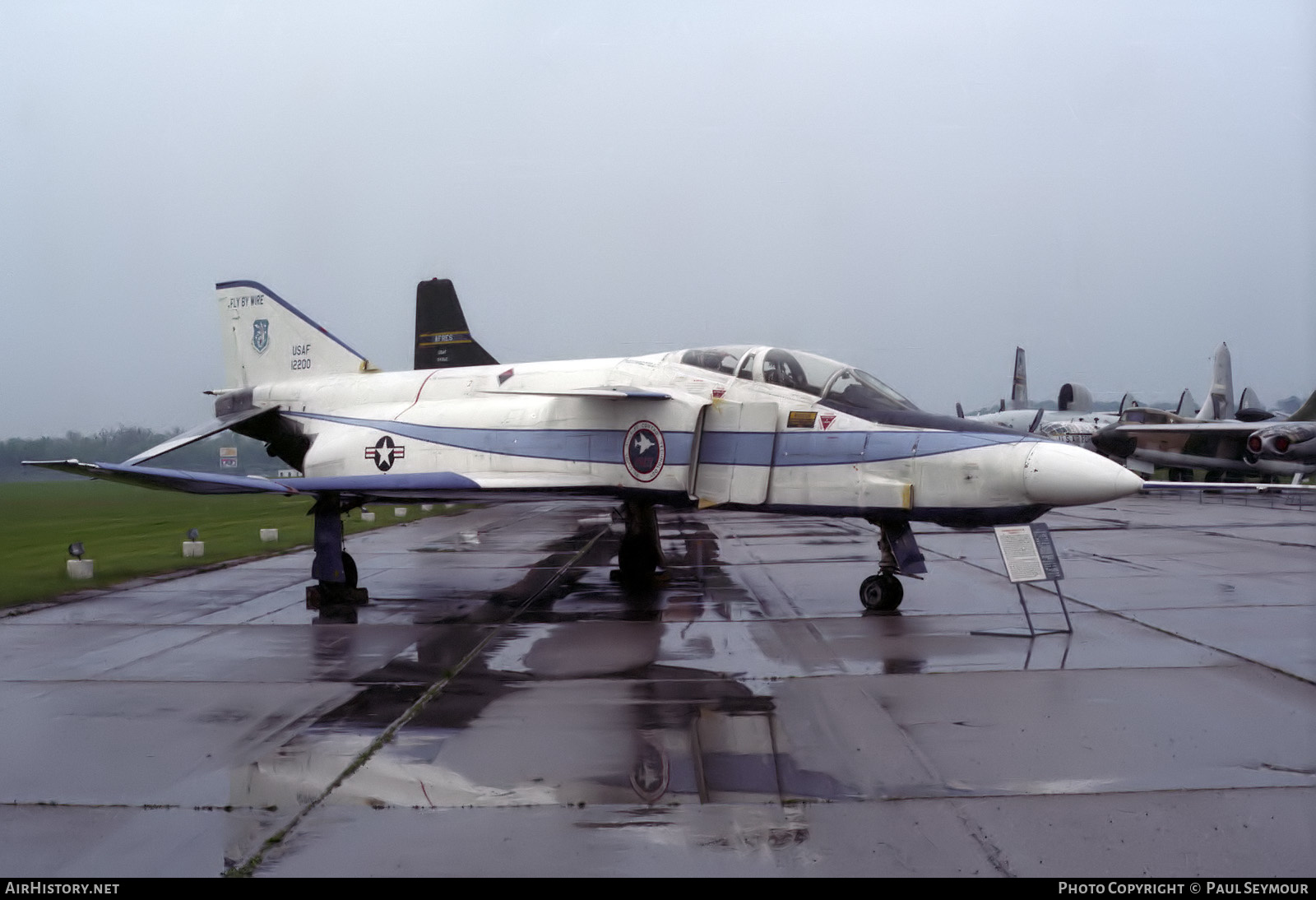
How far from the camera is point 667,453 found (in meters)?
10.6

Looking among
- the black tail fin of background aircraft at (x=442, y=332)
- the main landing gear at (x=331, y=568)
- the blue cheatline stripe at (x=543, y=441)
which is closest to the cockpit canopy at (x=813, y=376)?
the blue cheatline stripe at (x=543, y=441)

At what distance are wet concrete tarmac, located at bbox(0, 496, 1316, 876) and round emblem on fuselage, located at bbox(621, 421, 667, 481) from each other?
4.86 ft

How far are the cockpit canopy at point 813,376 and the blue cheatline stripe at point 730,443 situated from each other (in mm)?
408

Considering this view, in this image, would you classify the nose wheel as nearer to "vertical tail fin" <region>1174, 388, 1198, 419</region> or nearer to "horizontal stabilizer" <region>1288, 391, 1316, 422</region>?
"horizontal stabilizer" <region>1288, 391, 1316, 422</region>

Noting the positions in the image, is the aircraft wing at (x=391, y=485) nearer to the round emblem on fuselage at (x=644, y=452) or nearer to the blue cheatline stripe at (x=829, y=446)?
the round emblem on fuselage at (x=644, y=452)

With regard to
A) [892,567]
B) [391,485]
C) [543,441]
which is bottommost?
[892,567]

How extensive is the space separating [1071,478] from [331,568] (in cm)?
777

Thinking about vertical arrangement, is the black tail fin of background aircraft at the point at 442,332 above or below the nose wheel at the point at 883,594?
above

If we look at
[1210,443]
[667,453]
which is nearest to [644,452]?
[667,453]

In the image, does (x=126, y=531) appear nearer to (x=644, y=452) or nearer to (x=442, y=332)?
(x=442, y=332)

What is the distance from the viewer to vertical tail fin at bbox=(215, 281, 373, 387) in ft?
49.3

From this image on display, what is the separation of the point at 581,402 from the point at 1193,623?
21.3ft

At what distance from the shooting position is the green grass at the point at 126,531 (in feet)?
46.4

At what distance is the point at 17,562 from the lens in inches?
620
